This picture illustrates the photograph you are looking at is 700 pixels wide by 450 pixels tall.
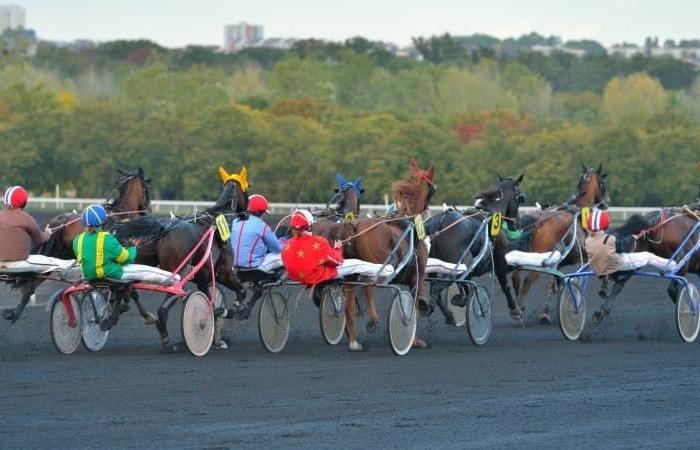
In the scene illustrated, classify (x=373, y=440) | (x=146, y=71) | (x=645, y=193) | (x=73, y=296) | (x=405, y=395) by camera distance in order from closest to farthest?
1. (x=373, y=440)
2. (x=405, y=395)
3. (x=73, y=296)
4. (x=645, y=193)
5. (x=146, y=71)

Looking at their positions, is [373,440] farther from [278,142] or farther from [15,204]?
[278,142]

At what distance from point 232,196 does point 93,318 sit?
6.55 feet

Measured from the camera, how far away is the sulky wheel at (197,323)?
16.5 meters

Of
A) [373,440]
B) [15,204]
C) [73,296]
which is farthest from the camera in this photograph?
[15,204]

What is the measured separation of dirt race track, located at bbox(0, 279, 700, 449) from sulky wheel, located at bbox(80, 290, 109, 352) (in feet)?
0.56

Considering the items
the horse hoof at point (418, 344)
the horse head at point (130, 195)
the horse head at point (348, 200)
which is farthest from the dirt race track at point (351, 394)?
the horse head at point (348, 200)

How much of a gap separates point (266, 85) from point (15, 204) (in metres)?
107

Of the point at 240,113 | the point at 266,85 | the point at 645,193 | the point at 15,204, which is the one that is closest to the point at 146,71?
the point at 266,85

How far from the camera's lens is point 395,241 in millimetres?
17594

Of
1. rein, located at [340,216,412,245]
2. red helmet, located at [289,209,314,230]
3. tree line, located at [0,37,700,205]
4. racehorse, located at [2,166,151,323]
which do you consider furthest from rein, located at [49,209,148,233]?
tree line, located at [0,37,700,205]

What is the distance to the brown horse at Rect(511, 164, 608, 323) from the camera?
71.0ft

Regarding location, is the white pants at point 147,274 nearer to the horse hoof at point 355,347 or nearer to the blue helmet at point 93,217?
the blue helmet at point 93,217

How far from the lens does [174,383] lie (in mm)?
14289

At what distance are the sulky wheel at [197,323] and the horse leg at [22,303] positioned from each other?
1707 mm
